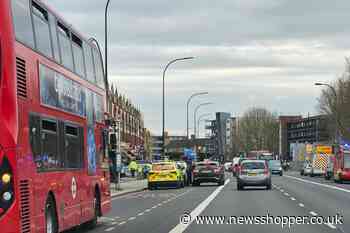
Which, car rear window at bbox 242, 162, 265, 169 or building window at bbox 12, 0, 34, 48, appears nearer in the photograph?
building window at bbox 12, 0, 34, 48

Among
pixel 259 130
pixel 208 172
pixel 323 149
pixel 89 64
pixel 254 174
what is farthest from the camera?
pixel 259 130

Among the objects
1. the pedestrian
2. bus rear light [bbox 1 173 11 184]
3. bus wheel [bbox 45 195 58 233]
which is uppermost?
bus rear light [bbox 1 173 11 184]

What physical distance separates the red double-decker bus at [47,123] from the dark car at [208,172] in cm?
2956

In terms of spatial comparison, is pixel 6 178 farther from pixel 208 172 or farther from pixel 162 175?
pixel 208 172

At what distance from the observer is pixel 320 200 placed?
100 ft

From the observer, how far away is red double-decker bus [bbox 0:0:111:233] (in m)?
10.2

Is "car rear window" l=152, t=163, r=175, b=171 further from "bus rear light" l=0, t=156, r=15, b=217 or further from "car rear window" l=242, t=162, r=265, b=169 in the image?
"bus rear light" l=0, t=156, r=15, b=217

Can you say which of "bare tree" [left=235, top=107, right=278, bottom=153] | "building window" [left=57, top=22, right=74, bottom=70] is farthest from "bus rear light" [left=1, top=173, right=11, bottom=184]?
"bare tree" [left=235, top=107, right=278, bottom=153]

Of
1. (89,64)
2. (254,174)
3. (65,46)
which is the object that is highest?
(65,46)

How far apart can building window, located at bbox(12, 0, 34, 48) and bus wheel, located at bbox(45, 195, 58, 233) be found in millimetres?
2836

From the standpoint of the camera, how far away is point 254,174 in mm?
41156

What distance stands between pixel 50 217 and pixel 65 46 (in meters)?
3.76

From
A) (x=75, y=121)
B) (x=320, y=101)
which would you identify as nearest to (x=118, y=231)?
(x=75, y=121)

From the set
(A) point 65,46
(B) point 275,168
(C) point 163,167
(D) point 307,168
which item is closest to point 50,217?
(A) point 65,46
